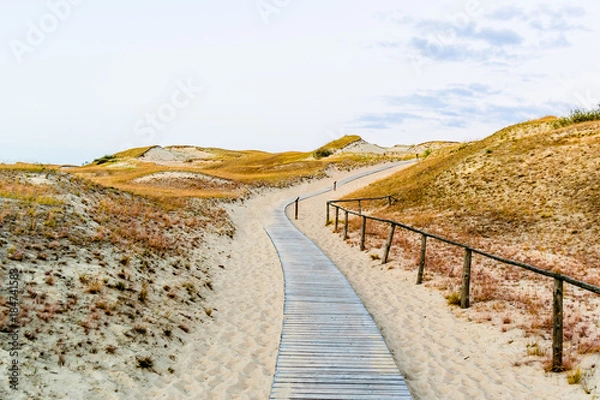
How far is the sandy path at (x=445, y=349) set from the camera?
7.39 m

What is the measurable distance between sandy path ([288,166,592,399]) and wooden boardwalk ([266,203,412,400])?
1.73 ft

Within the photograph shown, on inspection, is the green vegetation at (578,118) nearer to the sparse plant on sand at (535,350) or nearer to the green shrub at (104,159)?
the sparse plant on sand at (535,350)

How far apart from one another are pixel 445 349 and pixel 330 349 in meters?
2.71

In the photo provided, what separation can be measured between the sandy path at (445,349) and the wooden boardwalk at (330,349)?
0.53 meters

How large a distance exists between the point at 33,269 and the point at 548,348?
37.0 ft

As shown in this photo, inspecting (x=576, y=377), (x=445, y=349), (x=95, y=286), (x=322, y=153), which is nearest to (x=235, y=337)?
(x=95, y=286)

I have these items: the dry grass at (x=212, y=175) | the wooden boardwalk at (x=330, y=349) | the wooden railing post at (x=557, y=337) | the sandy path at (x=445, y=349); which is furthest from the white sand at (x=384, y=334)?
the dry grass at (x=212, y=175)

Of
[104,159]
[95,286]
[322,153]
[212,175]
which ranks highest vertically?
[322,153]

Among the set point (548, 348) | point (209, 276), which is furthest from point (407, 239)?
point (548, 348)

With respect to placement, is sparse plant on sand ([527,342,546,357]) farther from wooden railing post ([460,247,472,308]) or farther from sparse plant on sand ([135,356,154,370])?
sparse plant on sand ([135,356,154,370])

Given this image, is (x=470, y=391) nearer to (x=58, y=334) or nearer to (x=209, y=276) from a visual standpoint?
(x=58, y=334)

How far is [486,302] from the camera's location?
11602mm

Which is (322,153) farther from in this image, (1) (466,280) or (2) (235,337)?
(2) (235,337)

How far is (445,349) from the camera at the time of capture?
9.27 metres
